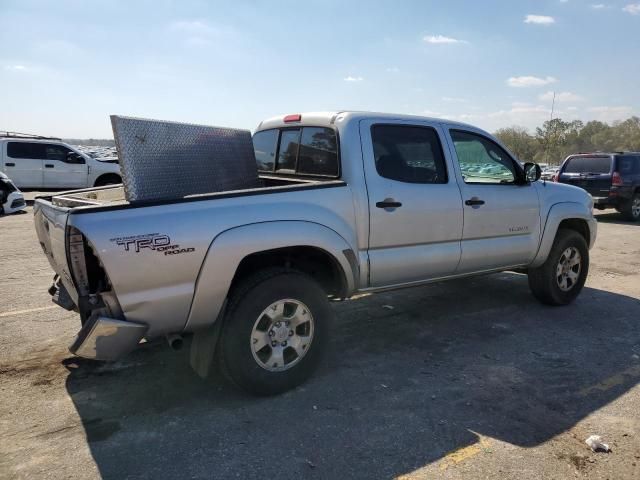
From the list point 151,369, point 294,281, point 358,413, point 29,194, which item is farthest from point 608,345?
point 29,194

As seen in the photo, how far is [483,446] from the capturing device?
302 cm

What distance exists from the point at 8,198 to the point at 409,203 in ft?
41.6

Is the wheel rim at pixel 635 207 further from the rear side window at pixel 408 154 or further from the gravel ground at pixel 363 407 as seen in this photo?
the rear side window at pixel 408 154

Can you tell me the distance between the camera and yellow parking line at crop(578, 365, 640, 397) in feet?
12.3

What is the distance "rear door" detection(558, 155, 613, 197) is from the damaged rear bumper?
13810 mm

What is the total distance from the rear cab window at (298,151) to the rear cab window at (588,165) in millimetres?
12168

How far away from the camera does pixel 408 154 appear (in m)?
4.34

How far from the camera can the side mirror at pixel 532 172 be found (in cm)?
516

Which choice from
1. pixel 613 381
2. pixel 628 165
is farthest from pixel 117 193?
pixel 628 165

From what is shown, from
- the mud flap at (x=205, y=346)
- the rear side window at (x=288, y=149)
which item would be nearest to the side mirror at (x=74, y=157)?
the rear side window at (x=288, y=149)

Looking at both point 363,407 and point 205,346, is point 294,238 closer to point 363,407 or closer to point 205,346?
point 205,346

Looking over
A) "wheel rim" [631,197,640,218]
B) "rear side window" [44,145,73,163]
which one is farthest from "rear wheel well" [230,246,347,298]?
"rear side window" [44,145,73,163]

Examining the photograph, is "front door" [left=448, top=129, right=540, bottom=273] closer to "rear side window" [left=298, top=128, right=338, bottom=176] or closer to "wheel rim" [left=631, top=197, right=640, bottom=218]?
"rear side window" [left=298, top=128, right=338, bottom=176]

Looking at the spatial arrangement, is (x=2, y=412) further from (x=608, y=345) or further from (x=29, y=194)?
(x=29, y=194)
